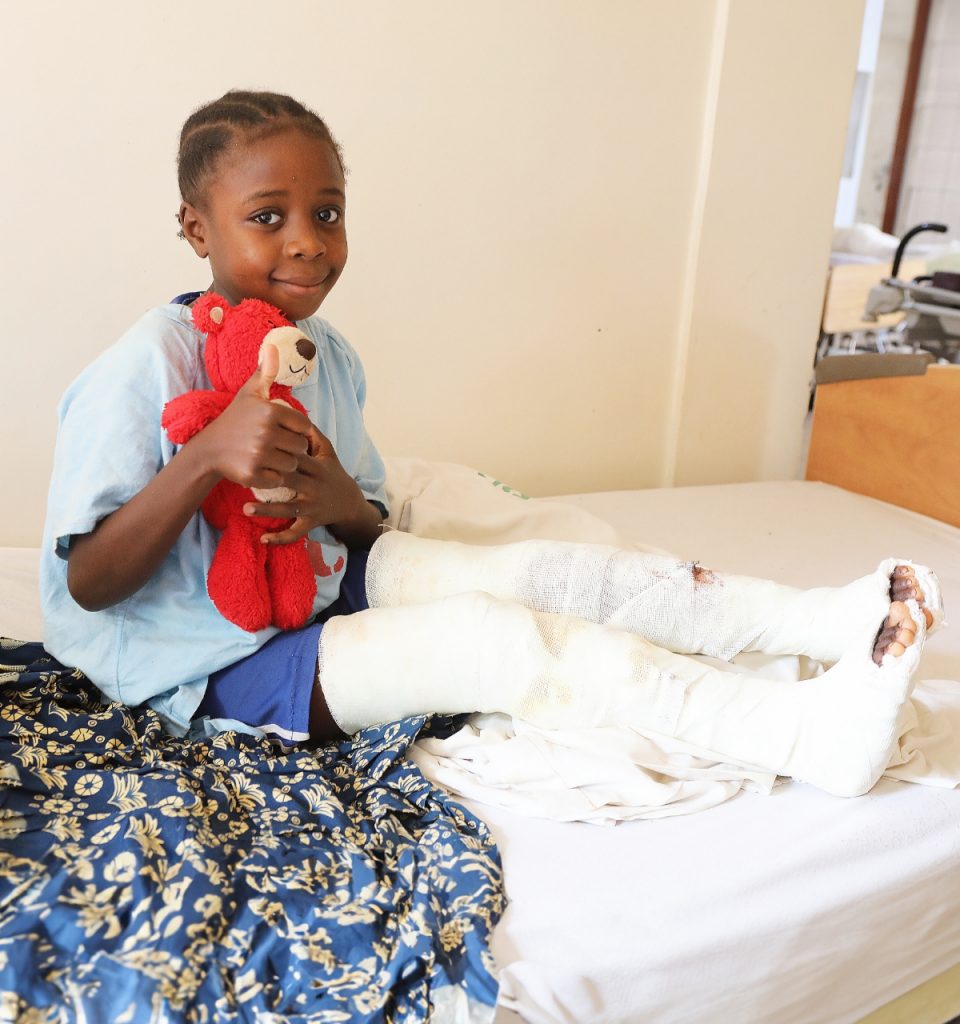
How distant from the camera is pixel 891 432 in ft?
6.67

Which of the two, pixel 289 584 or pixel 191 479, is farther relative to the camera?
pixel 289 584

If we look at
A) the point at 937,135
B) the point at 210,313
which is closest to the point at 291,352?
the point at 210,313

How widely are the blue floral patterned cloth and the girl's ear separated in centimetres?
49

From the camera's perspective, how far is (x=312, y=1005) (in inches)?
29.3

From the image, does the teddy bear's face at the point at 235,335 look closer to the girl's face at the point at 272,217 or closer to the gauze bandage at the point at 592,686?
the girl's face at the point at 272,217

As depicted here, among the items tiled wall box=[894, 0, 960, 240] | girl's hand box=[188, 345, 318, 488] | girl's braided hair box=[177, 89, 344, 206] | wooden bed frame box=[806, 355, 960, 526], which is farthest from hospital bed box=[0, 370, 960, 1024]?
tiled wall box=[894, 0, 960, 240]

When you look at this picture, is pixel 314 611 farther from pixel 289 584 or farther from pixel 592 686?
pixel 592 686

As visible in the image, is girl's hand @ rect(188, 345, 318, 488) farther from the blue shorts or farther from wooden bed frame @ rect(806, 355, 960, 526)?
wooden bed frame @ rect(806, 355, 960, 526)

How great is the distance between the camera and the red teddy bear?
3.28 feet

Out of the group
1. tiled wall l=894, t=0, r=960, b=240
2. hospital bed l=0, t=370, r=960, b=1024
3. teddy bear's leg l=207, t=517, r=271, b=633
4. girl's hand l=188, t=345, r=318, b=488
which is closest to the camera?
hospital bed l=0, t=370, r=960, b=1024

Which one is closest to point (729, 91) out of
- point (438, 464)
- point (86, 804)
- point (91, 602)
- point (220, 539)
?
point (438, 464)

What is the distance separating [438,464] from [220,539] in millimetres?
676

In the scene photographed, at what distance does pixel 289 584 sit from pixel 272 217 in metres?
0.39

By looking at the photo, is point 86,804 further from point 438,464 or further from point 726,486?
point 726,486
